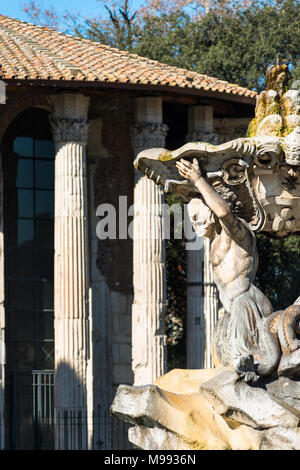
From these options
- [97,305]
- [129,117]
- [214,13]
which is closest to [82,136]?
[129,117]

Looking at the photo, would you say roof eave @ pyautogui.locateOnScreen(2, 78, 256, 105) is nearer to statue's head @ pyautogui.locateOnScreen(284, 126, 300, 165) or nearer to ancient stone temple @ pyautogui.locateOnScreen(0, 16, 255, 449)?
ancient stone temple @ pyautogui.locateOnScreen(0, 16, 255, 449)

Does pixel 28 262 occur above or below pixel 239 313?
above

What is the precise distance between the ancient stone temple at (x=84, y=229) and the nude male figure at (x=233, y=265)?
44.2 feet

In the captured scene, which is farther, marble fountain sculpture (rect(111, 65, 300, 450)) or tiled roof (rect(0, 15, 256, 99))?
tiled roof (rect(0, 15, 256, 99))

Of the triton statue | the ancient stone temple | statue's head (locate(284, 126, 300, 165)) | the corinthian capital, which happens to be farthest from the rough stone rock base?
the corinthian capital

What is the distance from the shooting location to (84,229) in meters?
23.8

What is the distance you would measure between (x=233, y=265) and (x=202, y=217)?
42 cm

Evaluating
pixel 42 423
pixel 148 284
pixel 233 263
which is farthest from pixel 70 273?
pixel 233 263

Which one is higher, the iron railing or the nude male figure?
the nude male figure

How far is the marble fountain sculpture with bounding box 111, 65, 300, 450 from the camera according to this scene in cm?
891

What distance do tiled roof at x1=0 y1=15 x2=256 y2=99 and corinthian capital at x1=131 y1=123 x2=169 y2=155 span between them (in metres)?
0.99

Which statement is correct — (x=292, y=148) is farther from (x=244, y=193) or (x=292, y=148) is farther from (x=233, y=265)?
(x=233, y=265)
